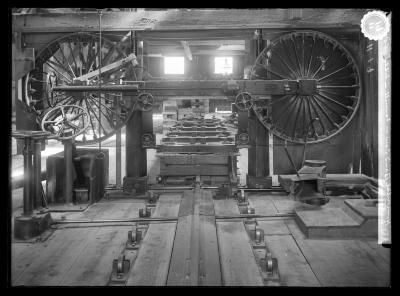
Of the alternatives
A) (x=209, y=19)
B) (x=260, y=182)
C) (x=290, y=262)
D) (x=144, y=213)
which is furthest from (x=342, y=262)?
(x=209, y=19)

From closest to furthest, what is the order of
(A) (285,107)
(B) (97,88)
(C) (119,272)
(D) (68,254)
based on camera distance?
(C) (119,272), (D) (68,254), (B) (97,88), (A) (285,107)

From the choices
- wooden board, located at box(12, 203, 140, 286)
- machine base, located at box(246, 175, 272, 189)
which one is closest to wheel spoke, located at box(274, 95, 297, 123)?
machine base, located at box(246, 175, 272, 189)

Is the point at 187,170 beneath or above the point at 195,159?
beneath

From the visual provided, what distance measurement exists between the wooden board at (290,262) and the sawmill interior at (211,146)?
1.0 inches

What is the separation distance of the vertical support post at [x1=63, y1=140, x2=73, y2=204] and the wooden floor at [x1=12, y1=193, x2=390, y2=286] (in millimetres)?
338

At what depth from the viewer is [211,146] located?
5.44 metres

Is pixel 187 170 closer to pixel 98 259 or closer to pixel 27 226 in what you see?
pixel 27 226

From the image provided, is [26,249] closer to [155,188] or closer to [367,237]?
[155,188]

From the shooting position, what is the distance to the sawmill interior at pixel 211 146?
338cm

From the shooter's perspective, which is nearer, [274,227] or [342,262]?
[342,262]

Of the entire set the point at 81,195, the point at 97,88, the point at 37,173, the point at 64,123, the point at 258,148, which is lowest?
the point at 81,195

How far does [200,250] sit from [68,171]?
1.90 metres

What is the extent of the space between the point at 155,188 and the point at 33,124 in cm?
174
